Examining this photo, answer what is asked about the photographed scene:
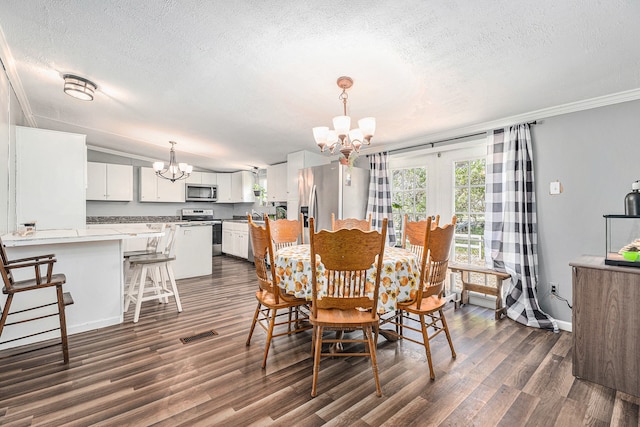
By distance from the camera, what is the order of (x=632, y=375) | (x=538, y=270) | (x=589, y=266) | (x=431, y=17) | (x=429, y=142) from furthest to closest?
(x=429, y=142) < (x=538, y=270) < (x=589, y=266) < (x=632, y=375) < (x=431, y=17)

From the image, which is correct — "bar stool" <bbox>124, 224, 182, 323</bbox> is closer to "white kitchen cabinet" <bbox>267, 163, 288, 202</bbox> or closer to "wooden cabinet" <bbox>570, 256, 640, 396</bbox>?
"white kitchen cabinet" <bbox>267, 163, 288, 202</bbox>

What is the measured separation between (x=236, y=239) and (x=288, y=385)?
488 cm

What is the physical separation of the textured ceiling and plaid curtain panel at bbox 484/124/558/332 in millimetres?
345

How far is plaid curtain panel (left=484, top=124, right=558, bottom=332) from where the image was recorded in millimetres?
2879

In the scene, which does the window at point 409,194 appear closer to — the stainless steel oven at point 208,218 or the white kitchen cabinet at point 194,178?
the stainless steel oven at point 208,218

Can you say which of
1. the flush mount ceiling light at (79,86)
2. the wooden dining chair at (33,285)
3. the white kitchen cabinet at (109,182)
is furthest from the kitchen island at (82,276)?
the white kitchen cabinet at (109,182)

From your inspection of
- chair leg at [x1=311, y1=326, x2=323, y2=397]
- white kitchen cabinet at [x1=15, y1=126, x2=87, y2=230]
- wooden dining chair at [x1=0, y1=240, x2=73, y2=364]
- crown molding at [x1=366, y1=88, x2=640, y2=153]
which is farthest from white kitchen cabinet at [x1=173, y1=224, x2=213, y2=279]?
chair leg at [x1=311, y1=326, x2=323, y2=397]

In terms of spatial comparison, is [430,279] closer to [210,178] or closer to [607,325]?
[607,325]

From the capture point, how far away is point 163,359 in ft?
6.97

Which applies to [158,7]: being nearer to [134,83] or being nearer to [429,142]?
[134,83]

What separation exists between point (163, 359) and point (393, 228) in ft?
10.3

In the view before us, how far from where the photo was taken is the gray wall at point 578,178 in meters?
2.46

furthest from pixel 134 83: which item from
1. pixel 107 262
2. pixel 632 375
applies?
pixel 632 375

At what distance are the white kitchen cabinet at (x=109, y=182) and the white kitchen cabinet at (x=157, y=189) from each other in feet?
0.79
